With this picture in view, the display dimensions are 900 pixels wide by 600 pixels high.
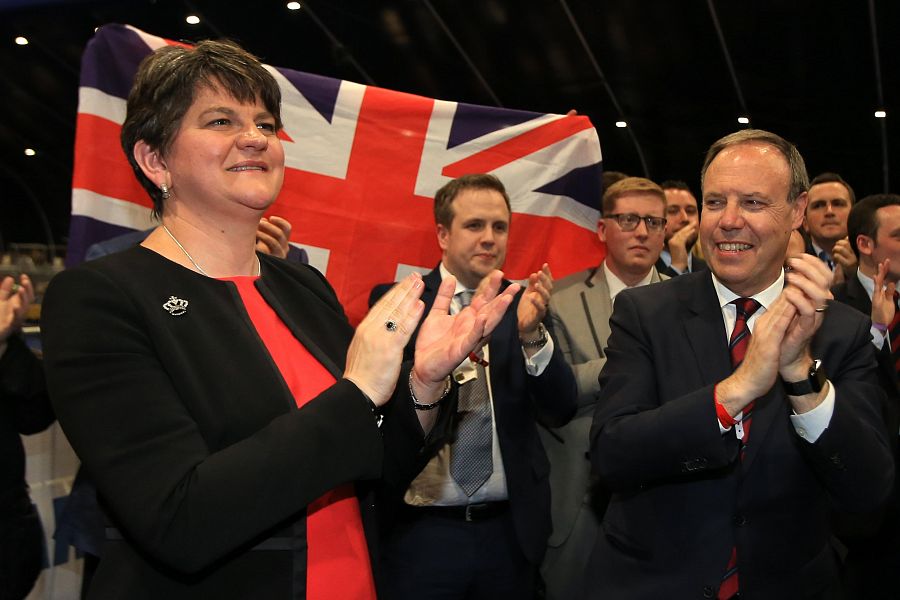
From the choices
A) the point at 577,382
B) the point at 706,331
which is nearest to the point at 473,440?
the point at 577,382

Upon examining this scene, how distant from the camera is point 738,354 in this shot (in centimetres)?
209

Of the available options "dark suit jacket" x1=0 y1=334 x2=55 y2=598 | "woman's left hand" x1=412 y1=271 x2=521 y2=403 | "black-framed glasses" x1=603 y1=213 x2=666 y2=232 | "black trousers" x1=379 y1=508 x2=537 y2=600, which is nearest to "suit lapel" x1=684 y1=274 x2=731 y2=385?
"woman's left hand" x1=412 y1=271 x2=521 y2=403

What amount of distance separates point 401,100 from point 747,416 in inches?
95.0

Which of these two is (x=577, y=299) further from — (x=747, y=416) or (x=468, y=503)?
(x=747, y=416)

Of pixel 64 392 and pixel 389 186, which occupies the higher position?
pixel 389 186

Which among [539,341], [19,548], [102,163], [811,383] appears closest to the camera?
[811,383]

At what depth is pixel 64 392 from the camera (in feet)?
4.30

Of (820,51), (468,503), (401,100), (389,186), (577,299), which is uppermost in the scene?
(820,51)

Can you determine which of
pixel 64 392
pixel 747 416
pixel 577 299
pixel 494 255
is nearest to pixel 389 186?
pixel 494 255

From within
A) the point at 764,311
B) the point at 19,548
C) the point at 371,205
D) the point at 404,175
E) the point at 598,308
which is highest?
the point at 404,175

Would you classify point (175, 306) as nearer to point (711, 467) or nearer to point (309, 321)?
point (309, 321)

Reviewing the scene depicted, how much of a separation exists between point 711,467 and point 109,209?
2.38 meters

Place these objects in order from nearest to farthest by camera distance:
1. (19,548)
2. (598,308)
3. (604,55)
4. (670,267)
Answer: (19,548) → (598,308) → (670,267) → (604,55)

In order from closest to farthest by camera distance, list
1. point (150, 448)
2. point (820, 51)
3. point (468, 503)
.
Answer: point (150, 448) → point (468, 503) → point (820, 51)
